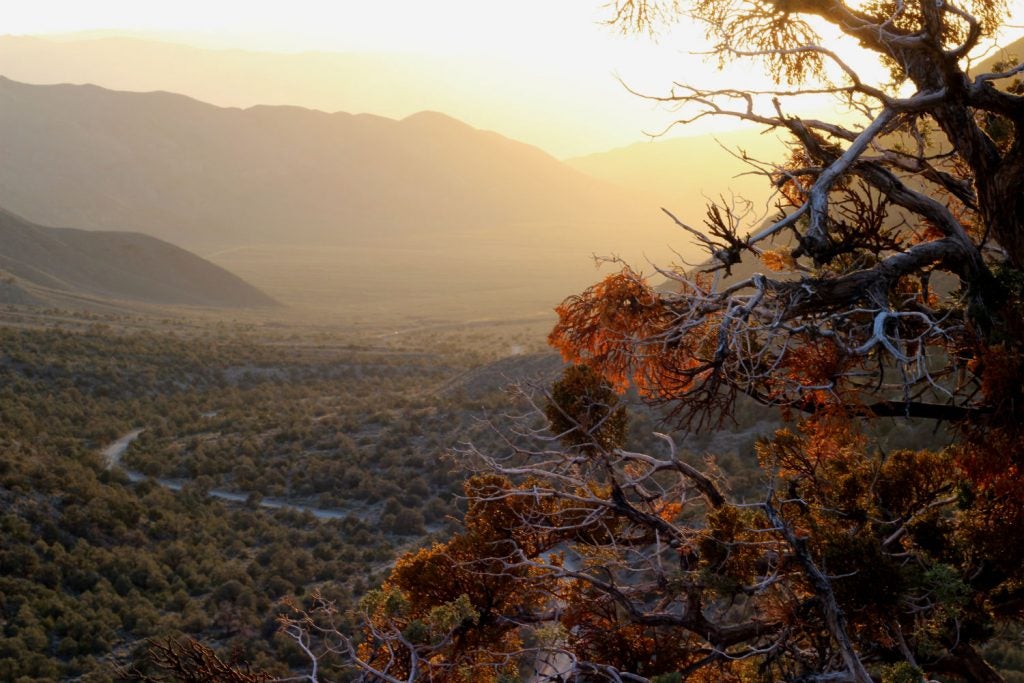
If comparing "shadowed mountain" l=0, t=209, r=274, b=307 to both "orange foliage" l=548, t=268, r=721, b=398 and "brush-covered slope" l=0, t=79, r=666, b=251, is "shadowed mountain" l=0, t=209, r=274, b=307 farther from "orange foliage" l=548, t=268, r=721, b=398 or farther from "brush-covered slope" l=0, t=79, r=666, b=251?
"orange foliage" l=548, t=268, r=721, b=398

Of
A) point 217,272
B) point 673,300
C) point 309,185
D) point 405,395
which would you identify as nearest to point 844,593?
point 673,300

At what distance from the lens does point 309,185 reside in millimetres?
150625

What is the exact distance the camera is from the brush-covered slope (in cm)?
13162

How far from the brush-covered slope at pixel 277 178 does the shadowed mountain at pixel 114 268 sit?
4118 centimetres

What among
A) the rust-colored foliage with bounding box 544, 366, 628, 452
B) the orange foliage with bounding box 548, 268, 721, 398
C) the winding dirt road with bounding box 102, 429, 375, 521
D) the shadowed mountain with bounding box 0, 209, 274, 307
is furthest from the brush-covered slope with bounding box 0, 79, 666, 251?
the orange foliage with bounding box 548, 268, 721, 398

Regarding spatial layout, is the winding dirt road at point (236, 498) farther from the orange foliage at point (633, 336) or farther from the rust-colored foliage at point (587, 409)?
the orange foliage at point (633, 336)

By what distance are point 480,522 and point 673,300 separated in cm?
247

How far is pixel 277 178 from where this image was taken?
492 feet

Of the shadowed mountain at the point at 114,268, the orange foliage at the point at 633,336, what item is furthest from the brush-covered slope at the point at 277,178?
the orange foliage at the point at 633,336

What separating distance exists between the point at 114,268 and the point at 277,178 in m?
71.6

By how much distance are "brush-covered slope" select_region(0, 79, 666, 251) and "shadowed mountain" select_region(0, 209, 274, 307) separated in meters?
41.2

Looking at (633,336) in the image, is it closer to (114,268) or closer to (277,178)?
(114,268)

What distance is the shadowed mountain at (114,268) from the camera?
73500 millimetres

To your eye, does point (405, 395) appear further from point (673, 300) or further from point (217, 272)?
point (217, 272)
